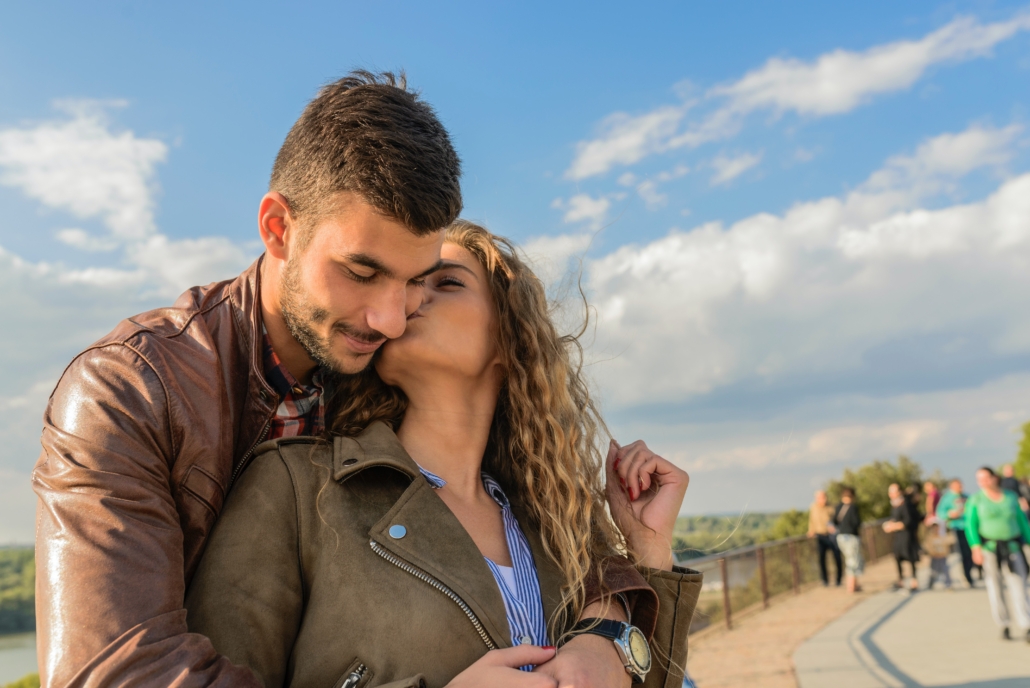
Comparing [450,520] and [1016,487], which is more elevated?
[1016,487]

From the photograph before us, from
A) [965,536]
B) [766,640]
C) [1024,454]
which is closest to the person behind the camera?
[766,640]

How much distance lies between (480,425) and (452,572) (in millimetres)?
861

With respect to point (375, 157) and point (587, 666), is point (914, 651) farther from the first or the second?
point (375, 157)

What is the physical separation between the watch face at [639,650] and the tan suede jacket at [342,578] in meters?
0.48

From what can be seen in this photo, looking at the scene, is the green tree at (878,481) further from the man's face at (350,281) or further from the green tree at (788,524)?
the man's face at (350,281)

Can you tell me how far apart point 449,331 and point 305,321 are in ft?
1.79

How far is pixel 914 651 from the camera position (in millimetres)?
10031

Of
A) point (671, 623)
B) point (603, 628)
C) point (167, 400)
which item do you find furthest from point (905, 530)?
point (167, 400)

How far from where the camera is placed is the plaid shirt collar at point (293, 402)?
9.24 feet

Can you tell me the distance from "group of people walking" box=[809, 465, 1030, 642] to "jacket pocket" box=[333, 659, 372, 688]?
10897 mm

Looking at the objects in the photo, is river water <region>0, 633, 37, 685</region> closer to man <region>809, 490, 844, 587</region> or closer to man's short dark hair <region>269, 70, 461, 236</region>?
man's short dark hair <region>269, 70, 461, 236</region>

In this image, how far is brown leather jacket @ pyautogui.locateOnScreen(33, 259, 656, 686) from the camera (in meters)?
1.93

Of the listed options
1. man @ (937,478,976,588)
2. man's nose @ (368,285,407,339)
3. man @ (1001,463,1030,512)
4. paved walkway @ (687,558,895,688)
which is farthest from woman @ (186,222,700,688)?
man @ (937,478,976,588)

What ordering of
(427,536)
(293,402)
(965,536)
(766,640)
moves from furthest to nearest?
(965,536), (766,640), (293,402), (427,536)
